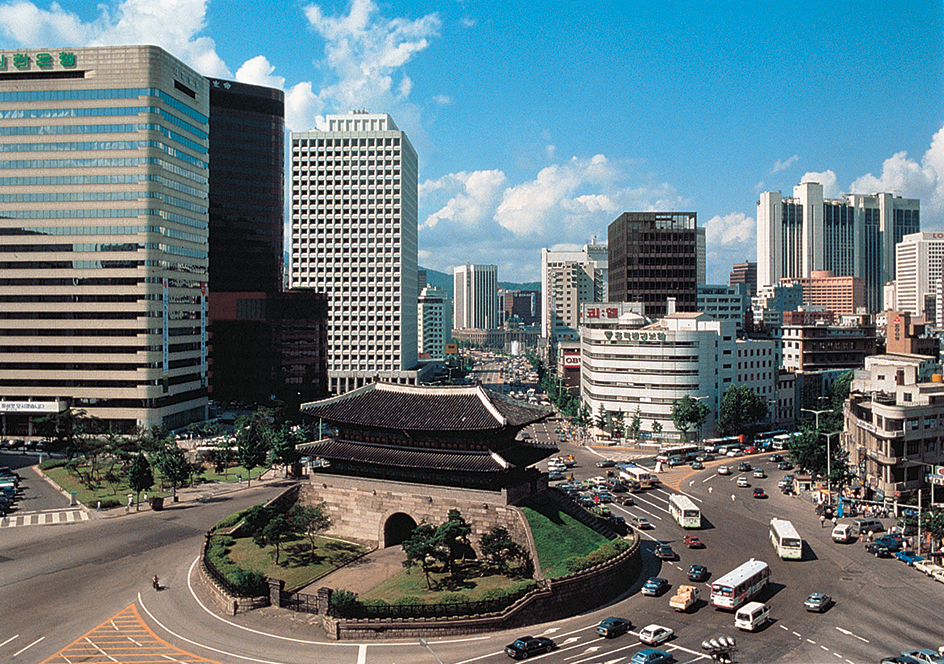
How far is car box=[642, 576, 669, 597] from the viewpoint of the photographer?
2611 inches

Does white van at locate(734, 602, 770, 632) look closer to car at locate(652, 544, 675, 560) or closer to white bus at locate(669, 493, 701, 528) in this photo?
car at locate(652, 544, 675, 560)

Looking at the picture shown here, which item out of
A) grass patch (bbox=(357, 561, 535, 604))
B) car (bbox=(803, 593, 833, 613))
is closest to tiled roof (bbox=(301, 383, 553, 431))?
grass patch (bbox=(357, 561, 535, 604))

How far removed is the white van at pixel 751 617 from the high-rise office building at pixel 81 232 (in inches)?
4546

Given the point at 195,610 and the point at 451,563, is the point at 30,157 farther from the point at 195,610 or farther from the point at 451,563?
the point at 451,563

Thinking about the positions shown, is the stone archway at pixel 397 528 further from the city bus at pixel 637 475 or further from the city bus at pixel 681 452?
the city bus at pixel 681 452

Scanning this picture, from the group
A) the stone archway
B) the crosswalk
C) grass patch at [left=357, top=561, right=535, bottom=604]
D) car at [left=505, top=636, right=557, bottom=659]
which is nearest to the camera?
car at [left=505, top=636, right=557, bottom=659]

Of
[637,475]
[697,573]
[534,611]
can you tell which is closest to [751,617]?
[697,573]

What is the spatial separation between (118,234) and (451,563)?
345 feet

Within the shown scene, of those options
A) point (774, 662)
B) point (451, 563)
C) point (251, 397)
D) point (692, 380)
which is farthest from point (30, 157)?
point (774, 662)

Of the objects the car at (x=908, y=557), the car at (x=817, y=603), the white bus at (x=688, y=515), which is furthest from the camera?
the white bus at (x=688, y=515)

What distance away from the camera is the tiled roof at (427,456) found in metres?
72.6

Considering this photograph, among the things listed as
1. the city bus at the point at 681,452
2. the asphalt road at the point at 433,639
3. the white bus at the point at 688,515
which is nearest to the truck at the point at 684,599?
the asphalt road at the point at 433,639

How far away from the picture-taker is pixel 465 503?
72.8 m

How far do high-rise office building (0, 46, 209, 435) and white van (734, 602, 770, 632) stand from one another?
379 feet
